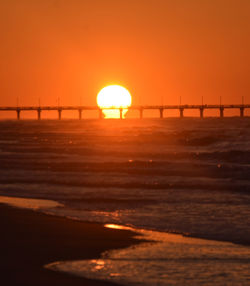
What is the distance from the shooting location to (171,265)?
22.5 ft

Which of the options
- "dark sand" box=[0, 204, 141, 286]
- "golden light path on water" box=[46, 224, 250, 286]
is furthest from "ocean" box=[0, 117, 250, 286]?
"dark sand" box=[0, 204, 141, 286]

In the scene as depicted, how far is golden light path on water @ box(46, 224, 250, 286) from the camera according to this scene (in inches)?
249

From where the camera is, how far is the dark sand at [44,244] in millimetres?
6282

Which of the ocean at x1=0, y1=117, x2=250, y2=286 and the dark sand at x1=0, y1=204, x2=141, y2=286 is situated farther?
the ocean at x1=0, y1=117, x2=250, y2=286

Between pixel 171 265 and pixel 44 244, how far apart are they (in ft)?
6.52

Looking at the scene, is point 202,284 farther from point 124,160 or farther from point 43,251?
point 124,160

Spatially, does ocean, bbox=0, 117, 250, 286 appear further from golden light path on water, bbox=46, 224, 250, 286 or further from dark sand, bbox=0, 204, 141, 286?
dark sand, bbox=0, 204, 141, 286

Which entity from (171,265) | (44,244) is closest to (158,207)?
(44,244)

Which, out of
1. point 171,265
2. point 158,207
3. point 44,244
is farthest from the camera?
point 158,207

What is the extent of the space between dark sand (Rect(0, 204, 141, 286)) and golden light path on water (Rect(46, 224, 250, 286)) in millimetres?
239

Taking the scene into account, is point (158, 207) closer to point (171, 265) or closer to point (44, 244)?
point (44, 244)

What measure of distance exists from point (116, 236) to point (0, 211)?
10.5 ft

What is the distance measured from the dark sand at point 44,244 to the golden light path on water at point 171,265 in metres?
0.24

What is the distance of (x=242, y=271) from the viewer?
6586 millimetres
